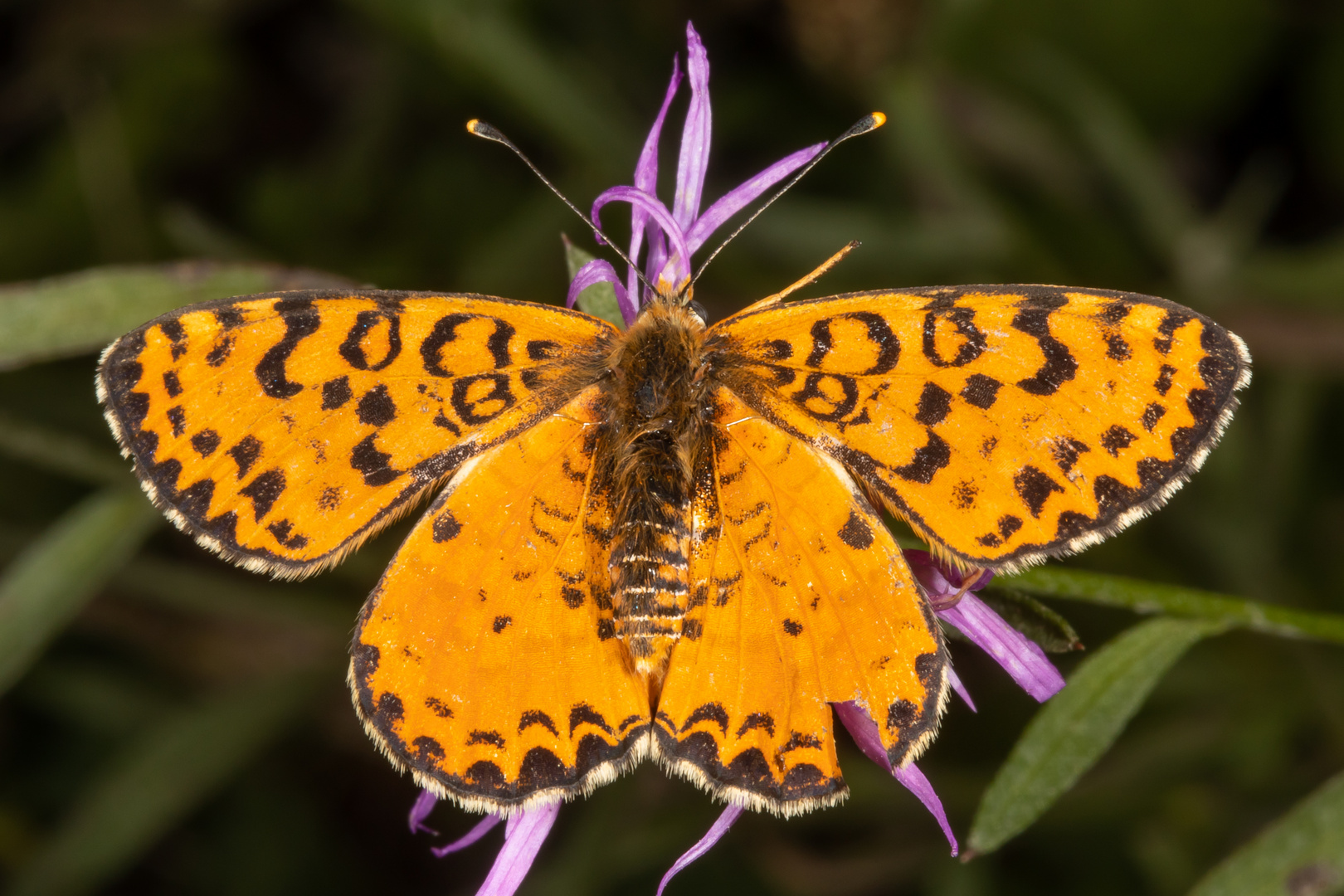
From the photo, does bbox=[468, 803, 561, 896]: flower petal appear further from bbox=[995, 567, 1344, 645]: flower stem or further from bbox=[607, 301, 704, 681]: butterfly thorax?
bbox=[995, 567, 1344, 645]: flower stem

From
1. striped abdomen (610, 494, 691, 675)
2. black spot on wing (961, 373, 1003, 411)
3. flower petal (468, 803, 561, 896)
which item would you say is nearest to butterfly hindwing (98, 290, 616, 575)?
striped abdomen (610, 494, 691, 675)

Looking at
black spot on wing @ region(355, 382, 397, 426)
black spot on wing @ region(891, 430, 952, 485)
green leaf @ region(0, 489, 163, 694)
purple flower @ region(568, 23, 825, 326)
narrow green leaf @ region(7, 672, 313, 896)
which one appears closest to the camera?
black spot on wing @ region(891, 430, 952, 485)

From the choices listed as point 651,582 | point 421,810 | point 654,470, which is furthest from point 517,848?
point 654,470

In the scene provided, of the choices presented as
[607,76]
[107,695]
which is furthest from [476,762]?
[607,76]

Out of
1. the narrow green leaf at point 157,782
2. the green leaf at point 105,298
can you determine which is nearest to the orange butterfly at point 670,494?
the green leaf at point 105,298

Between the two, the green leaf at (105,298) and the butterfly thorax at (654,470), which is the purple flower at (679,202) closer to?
the butterfly thorax at (654,470)

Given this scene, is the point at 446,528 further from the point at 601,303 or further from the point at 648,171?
the point at 648,171

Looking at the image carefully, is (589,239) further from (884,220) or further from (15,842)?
(15,842)
